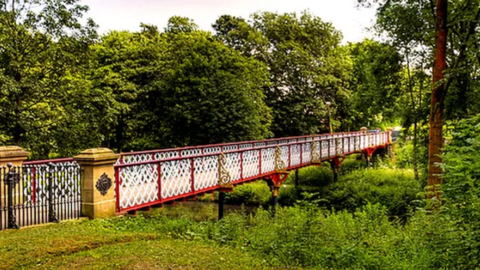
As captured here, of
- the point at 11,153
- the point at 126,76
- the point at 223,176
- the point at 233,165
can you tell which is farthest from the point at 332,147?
the point at 11,153

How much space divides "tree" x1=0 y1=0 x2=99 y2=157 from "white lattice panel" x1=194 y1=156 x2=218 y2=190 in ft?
21.3

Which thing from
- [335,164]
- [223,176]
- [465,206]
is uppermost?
[465,206]

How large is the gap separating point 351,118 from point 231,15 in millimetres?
13963

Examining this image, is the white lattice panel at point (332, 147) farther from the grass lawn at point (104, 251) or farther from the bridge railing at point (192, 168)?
the grass lawn at point (104, 251)

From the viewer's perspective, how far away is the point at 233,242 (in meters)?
8.16

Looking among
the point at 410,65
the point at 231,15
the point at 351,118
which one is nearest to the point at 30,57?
the point at 410,65

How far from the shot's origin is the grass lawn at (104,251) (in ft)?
19.4

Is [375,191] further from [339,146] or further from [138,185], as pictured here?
[138,185]

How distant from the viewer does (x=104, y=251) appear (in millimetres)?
6605

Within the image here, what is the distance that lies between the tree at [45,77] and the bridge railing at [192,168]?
3409mm

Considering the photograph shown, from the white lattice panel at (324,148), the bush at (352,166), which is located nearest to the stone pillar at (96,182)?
the white lattice panel at (324,148)

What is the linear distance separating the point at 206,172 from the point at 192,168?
0.88 metres

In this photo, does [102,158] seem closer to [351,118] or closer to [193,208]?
[193,208]

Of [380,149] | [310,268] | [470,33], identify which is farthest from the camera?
[380,149]
